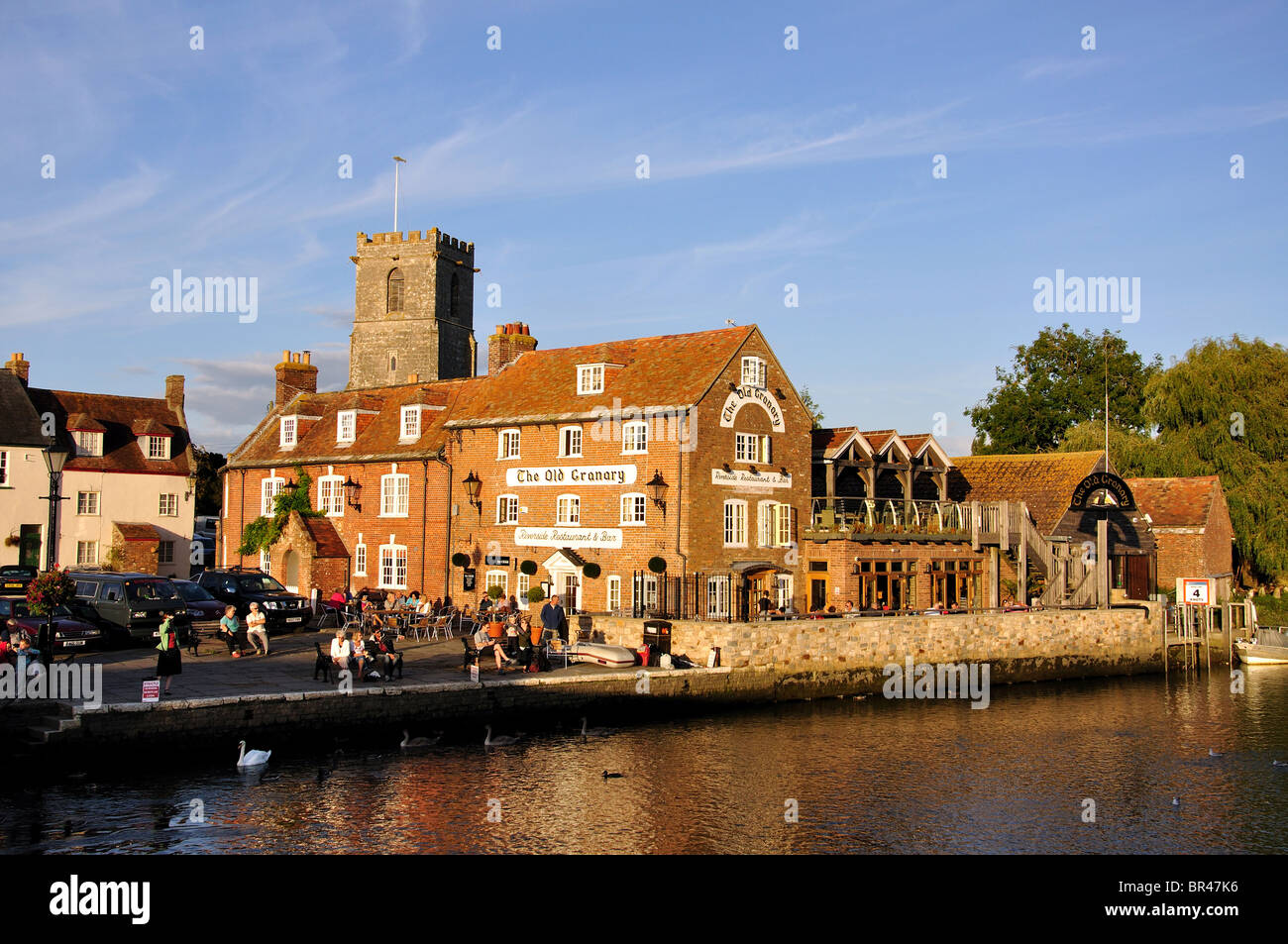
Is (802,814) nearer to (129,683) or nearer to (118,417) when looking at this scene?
(129,683)

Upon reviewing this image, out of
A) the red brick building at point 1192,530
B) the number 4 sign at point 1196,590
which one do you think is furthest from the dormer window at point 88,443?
the red brick building at point 1192,530

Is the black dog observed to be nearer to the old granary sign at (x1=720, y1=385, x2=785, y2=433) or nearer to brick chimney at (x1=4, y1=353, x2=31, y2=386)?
the old granary sign at (x1=720, y1=385, x2=785, y2=433)

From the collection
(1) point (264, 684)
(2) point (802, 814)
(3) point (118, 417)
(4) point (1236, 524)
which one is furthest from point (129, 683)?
(4) point (1236, 524)

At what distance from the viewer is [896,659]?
34.2 metres

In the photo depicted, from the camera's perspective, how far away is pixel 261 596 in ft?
114

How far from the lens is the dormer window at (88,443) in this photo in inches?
1939

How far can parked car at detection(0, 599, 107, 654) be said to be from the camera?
26.1 m

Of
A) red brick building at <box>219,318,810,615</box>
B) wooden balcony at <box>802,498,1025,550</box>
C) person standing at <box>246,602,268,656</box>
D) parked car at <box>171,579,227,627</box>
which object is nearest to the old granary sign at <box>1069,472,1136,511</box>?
wooden balcony at <box>802,498,1025,550</box>

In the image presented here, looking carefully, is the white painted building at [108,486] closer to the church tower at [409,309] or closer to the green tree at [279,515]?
the green tree at [279,515]
